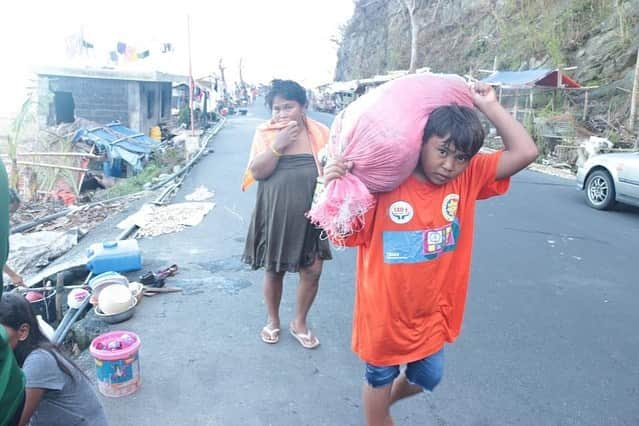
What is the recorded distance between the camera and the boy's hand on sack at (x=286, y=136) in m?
3.01

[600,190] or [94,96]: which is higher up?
[94,96]

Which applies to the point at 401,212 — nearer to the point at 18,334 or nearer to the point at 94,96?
the point at 18,334

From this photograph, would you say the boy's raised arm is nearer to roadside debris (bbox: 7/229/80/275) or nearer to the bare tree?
roadside debris (bbox: 7/229/80/275)

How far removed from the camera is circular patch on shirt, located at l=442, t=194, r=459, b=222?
81.4 inches

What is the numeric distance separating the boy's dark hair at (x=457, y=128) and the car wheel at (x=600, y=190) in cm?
755

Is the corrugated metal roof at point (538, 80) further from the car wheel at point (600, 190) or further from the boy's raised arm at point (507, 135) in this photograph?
the boy's raised arm at point (507, 135)

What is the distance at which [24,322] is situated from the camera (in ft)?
6.87

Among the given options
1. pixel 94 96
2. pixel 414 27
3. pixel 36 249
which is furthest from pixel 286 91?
pixel 414 27

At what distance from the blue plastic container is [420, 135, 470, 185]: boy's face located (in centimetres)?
363

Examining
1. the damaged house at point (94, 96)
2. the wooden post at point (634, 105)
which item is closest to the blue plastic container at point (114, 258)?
the wooden post at point (634, 105)

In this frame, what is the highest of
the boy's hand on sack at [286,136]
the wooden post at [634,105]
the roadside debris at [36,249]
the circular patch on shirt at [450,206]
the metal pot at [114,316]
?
the wooden post at [634,105]

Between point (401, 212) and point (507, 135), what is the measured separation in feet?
1.77

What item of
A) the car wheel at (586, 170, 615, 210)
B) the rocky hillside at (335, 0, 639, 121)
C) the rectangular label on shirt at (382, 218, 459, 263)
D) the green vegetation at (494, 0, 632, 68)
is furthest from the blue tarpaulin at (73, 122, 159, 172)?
the green vegetation at (494, 0, 632, 68)

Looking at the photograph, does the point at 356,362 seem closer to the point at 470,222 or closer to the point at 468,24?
the point at 470,222
